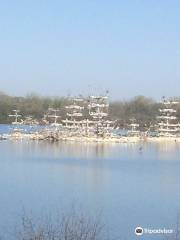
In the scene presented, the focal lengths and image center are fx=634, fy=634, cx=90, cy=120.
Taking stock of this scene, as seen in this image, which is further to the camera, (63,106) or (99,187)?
(63,106)

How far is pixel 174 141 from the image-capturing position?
58.8m

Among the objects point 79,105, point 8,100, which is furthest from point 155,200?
point 8,100

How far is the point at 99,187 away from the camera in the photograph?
A: 22.6 meters

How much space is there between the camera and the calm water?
1605cm

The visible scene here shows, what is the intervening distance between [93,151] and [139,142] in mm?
12799

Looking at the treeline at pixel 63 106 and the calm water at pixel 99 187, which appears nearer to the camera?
the calm water at pixel 99 187

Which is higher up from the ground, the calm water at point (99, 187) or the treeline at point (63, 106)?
the treeline at point (63, 106)

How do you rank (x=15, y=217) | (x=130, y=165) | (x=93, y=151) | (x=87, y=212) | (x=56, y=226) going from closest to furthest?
(x=56, y=226), (x=15, y=217), (x=87, y=212), (x=130, y=165), (x=93, y=151)

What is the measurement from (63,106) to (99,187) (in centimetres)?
5538

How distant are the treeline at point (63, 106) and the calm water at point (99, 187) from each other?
127ft

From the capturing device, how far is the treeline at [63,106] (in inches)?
3068

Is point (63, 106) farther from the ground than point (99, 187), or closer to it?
farther from the ground

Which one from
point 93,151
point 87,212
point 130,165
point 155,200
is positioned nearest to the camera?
point 87,212

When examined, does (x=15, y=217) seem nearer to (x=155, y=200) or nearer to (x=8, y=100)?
(x=155, y=200)
